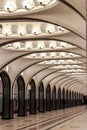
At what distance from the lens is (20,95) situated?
3170 cm

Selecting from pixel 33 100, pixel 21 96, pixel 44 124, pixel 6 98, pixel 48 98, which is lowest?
pixel 44 124

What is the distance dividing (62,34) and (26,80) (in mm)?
14542

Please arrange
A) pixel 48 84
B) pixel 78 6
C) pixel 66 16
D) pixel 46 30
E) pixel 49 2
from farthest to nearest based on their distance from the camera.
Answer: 1. pixel 48 84
2. pixel 46 30
3. pixel 66 16
4. pixel 49 2
5. pixel 78 6

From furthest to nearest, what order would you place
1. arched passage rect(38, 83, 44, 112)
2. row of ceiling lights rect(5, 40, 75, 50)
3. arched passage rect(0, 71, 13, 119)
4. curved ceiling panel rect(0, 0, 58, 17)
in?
arched passage rect(38, 83, 44, 112), arched passage rect(0, 71, 13, 119), row of ceiling lights rect(5, 40, 75, 50), curved ceiling panel rect(0, 0, 58, 17)

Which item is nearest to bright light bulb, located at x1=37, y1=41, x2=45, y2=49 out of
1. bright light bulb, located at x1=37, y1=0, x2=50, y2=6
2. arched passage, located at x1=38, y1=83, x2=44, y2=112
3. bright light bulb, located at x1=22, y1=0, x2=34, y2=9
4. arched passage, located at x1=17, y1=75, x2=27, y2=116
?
bright light bulb, located at x1=22, y1=0, x2=34, y2=9

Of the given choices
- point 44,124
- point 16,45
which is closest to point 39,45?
point 16,45

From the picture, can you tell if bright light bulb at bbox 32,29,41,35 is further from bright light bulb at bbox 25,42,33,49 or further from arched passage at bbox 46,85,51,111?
arched passage at bbox 46,85,51,111

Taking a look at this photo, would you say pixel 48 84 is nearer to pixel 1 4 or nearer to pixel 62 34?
pixel 62 34

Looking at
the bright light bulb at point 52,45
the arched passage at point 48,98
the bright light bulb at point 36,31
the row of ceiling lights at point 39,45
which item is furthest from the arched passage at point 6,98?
the arched passage at point 48,98

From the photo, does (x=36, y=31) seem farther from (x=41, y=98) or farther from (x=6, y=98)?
(x=41, y=98)

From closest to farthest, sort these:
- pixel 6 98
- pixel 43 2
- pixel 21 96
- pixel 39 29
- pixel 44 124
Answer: pixel 43 2
pixel 39 29
pixel 44 124
pixel 6 98
pixel 21 96

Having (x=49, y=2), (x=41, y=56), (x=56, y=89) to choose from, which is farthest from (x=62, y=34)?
(x=56, y=89)

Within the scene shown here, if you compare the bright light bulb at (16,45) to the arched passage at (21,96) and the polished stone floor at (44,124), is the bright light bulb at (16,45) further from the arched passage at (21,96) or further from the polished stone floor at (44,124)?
the arched passage at (21,96)

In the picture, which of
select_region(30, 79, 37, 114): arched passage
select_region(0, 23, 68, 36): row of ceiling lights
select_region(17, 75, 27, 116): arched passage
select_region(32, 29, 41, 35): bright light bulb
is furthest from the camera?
select_region(30, 79, 37, 114): arched passage
